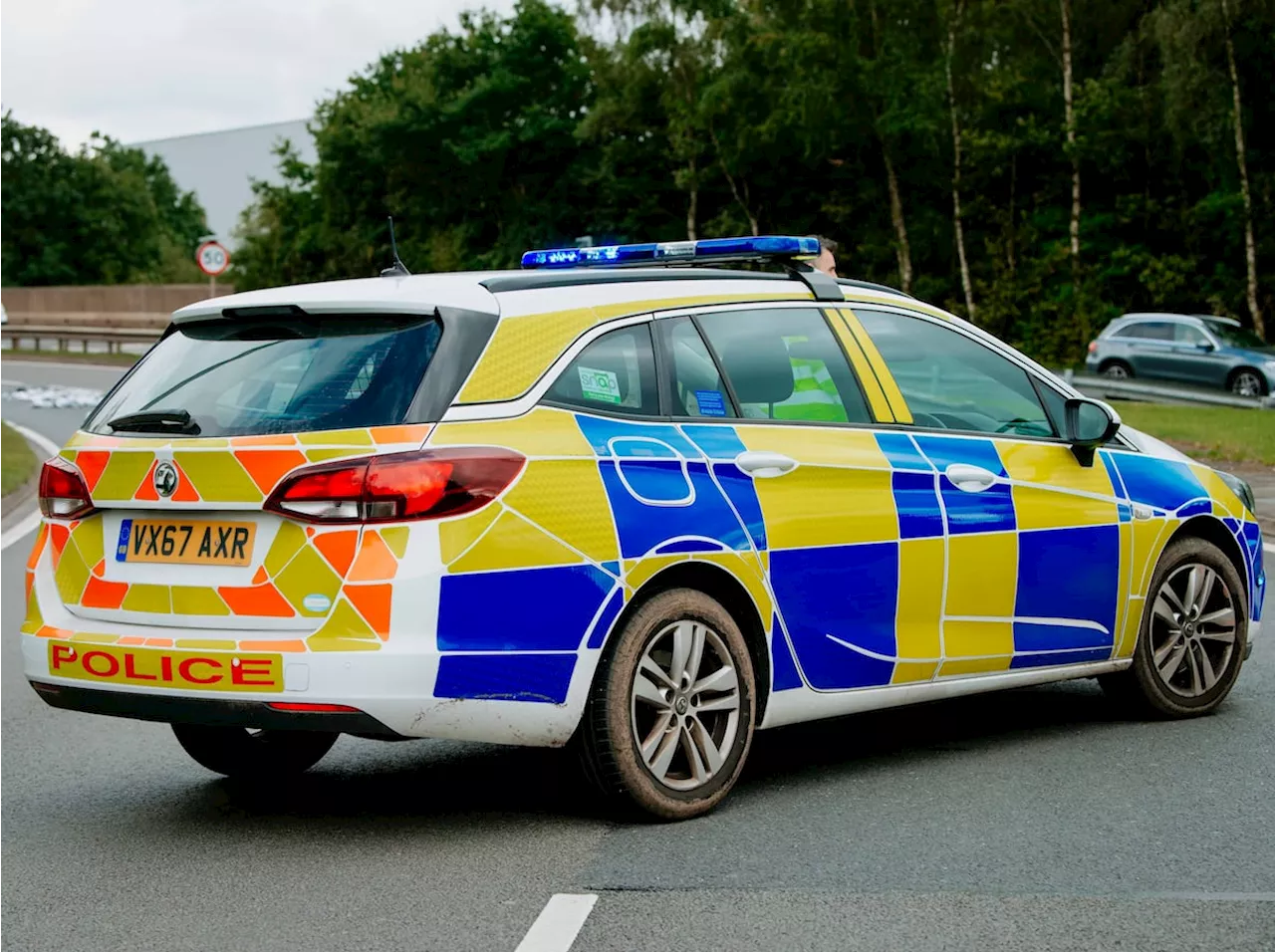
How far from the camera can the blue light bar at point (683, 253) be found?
21.6ft

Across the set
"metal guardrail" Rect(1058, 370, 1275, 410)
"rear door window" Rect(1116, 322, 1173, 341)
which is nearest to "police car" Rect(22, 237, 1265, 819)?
"metal guardrail" Rect(1058, 370, 1275, 410)

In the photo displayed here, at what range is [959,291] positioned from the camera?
49.4 m

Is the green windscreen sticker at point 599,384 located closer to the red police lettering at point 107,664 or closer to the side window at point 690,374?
the side window at point 690,374

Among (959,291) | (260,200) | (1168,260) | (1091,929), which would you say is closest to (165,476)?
(1091,929)

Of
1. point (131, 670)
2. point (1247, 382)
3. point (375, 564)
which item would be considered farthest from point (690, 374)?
point (1247, 382)

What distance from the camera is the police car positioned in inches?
207

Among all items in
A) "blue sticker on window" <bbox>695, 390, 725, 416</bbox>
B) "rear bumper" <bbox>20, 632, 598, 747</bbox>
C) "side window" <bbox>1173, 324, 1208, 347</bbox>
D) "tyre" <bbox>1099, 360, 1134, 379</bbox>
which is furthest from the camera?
"tyre" <bbox>1099, 360, 1134, 379</bbox>

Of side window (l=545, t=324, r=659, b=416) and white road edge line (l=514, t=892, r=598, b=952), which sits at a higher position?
side window (l=545, t=324, r=659, b=416)

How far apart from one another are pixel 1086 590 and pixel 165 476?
3.35 metres

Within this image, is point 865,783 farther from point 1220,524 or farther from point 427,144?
point 427,144

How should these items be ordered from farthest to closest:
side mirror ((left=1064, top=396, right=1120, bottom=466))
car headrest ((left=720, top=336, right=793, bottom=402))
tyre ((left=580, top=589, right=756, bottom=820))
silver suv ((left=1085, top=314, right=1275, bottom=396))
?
silver suv ((left=1085, top=314, right=1275, bottom=396)), side mirror ((left=1064, top=396, right=1120, bottom=466)), car headrest ((left=720, top=336, right=793, bottom=402)), tyre ((left=580, top=589, right=756, bottom=820))

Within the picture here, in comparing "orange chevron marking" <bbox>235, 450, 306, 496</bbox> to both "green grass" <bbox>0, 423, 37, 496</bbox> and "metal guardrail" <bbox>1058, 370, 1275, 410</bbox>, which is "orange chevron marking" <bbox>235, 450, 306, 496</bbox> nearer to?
"green grass" <bbox>0, 423, 37, 496</bbox>

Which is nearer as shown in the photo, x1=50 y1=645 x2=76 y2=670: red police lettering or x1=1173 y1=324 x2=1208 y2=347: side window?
x1=50 y1=645 x2=76 y2=670: red police lettering

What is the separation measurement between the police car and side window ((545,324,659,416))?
0.01 metres
